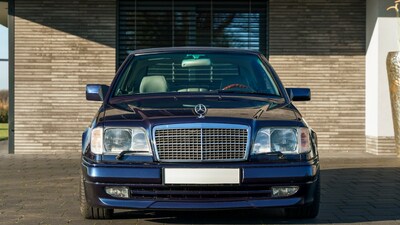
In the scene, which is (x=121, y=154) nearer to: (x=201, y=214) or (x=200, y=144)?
(x=200, y=144)

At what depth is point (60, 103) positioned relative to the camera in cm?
1331

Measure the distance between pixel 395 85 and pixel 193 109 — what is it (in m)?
7.12

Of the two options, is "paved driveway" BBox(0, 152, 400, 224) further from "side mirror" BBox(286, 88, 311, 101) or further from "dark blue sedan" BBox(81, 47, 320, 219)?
"side mirror" BBox(286, 88, 311, 101)

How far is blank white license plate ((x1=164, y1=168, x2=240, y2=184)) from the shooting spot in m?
5.25

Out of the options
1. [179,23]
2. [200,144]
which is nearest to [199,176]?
[200,144]

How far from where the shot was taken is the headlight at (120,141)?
537 cm

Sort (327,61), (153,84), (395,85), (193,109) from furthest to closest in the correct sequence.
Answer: (327,61)
(395,85)
(153,84)
(193,109)

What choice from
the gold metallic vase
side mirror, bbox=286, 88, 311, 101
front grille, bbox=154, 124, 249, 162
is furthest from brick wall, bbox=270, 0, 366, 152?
front grille, bbox=154, 124, 249, 162

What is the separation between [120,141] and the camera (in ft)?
17.8

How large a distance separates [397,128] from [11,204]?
7.36 meters

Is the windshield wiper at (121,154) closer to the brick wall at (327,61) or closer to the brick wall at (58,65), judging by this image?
the brick wall at (58,65)

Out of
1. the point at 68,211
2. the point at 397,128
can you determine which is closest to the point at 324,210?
the point at 68,211

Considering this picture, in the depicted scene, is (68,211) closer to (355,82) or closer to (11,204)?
(11,204)

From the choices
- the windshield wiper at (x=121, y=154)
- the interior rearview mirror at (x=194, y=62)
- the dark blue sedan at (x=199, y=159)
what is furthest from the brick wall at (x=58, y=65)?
the windshield wiper at (x=121, y=154)
